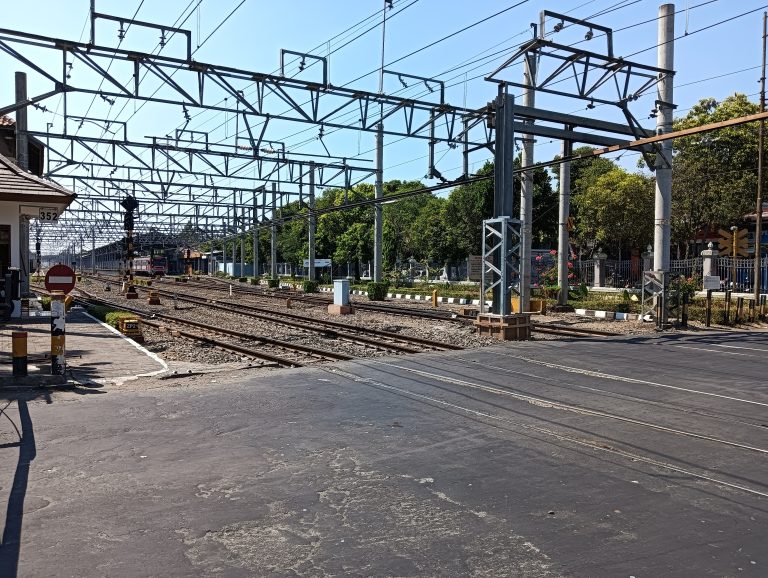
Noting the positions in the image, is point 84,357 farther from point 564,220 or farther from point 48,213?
point 564,220

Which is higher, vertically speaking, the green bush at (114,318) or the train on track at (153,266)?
the train on track at (153,266)

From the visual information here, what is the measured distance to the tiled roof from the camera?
16.0 metres

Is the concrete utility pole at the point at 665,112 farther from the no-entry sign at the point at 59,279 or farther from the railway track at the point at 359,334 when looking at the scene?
the no-entry sign at the point at 59,279

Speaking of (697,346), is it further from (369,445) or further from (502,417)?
(369,445)

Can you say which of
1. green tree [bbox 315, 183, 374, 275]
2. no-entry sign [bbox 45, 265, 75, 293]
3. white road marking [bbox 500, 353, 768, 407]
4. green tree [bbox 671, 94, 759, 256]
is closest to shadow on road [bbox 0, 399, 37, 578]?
no-entry sign [bbox 45, 265, 75, 293]

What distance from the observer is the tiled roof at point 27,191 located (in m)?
16.0

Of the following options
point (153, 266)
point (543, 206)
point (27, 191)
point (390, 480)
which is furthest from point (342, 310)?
point (153, 266)

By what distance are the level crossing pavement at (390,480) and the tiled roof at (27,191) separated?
8.51m

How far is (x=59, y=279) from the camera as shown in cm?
1080

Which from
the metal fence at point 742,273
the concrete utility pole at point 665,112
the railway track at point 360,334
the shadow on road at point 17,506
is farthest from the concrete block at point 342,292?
the metal fence at point 742,273

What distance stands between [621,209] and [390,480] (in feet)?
140

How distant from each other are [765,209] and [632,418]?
1559 inches

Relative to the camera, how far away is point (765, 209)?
1585 inches

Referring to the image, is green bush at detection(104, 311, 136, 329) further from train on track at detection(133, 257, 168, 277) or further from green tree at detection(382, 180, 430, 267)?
train on track at detection(133, 257, 168, 277)
